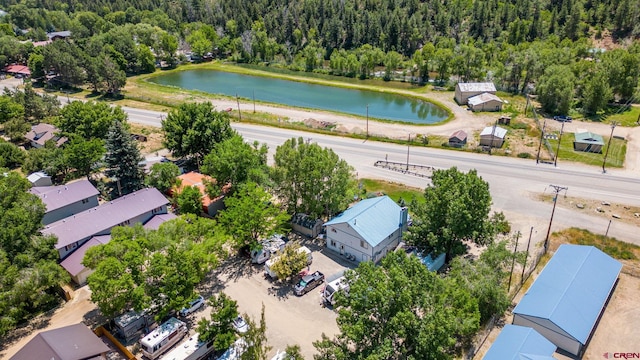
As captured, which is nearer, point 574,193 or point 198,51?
point 574,193

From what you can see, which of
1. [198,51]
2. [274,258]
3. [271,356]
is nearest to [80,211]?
[274,258]

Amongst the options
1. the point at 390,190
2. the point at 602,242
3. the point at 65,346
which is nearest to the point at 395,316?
the point at 65,346

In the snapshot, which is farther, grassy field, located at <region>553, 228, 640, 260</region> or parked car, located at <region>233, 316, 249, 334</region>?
grassy field, located at <region>553, 228, 640, 260</region>

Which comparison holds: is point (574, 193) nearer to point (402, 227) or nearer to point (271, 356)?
point (402, 227)

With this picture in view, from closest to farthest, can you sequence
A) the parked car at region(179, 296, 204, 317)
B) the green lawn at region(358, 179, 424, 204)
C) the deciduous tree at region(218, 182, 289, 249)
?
the parked car at region(179, 296, 204, 317), the deciduous tree at region(218, 182, 289, 249), the green lawn at region(358, 179, 424, 204)

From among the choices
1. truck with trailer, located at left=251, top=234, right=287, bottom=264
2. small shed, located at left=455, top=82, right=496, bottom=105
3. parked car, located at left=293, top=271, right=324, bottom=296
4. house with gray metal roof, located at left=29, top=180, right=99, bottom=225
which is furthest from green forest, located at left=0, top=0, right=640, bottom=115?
parked car, located at left=293, top=271, right=324, bottom=296

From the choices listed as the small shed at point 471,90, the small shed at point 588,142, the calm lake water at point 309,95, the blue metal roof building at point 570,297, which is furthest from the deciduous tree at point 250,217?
the small shed at point 471,90

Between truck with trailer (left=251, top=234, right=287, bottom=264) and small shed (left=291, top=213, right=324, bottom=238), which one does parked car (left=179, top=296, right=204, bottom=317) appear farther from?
small shed (left=291, top=213, right=324, bottom=238)
